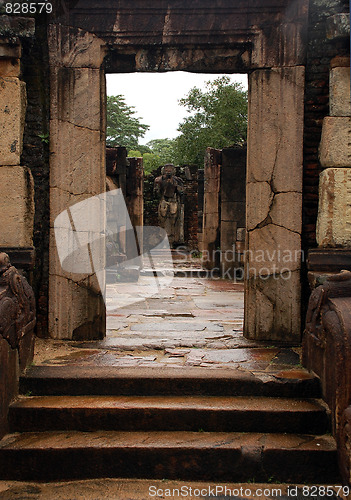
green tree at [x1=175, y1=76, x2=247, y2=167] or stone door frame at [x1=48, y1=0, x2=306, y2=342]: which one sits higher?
green tree at [x1=175, y1=76, x2=247, y2=167]

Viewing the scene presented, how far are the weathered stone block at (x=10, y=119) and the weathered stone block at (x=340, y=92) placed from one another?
8.40ft

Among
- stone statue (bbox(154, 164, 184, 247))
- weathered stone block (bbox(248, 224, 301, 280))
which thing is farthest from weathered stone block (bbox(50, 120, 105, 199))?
stone statue (bbox(154, 164, 184, 247))

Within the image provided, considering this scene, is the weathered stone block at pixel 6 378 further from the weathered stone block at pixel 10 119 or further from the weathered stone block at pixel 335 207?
the weathered stone block at pixel 335 207

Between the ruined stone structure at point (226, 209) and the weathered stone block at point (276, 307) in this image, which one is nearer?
the weathered stone block at point (276, 307)

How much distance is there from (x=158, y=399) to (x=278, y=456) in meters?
0.81

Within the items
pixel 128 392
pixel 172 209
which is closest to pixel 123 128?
pixel 172 209

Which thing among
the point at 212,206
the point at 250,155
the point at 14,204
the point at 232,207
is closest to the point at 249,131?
the point at 250,155

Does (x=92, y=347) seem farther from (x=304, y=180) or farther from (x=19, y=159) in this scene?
(x=304, y=180)

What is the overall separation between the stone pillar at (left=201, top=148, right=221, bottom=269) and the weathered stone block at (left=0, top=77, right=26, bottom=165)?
22.9ft

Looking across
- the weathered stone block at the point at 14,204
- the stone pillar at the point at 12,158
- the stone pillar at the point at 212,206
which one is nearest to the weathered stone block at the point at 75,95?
the stone pillar at the point at 12,158

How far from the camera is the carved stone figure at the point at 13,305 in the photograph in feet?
8.61

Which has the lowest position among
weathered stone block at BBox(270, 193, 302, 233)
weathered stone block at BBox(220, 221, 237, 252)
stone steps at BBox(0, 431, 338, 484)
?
stone steps at BBox(0, 431, 338, 484)

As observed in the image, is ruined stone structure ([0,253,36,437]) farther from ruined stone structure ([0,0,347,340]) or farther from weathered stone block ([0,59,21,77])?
weathered stone block ([0,59,21,77])

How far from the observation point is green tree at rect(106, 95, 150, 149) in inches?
990
